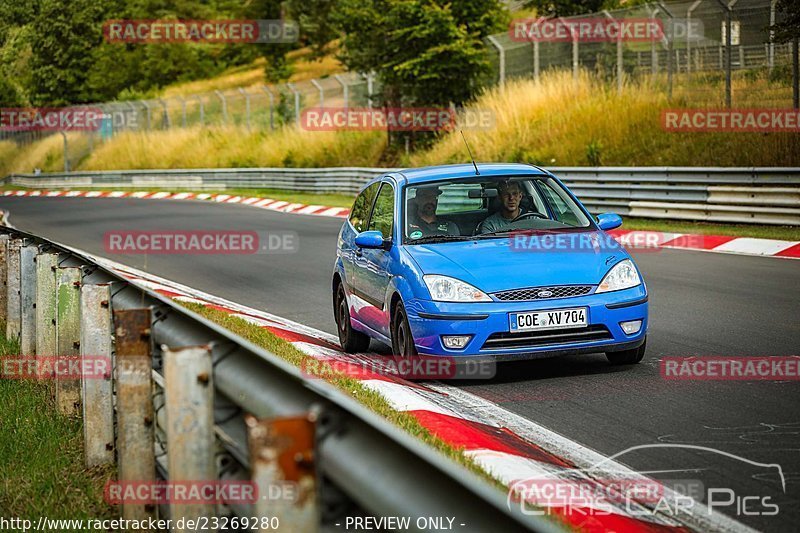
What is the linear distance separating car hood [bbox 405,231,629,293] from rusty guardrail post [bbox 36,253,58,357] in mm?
2519

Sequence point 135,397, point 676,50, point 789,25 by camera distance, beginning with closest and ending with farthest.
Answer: point 135,397 < point 789,25 < point 676,50

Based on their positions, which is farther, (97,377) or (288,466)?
(97,377)

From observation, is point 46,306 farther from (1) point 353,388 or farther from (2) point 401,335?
(2) point 401,335

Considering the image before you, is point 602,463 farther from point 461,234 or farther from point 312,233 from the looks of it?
point 312,233

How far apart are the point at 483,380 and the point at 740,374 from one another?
1.74 m

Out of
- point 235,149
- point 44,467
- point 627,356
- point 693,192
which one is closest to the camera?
point 44,467

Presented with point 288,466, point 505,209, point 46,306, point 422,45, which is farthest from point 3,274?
point 422,45

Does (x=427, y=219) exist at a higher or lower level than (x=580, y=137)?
higher

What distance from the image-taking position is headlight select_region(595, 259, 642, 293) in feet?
27.1

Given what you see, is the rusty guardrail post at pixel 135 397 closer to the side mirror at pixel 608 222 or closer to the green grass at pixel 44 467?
the green grass at pixel 44 467

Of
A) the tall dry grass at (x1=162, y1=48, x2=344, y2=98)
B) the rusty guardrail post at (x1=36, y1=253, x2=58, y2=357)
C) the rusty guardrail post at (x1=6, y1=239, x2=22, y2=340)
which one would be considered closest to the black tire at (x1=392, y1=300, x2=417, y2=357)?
the rusty guardrail post at (x1=36, y1=253, x2=58, y2=357)

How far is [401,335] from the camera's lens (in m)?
8.61

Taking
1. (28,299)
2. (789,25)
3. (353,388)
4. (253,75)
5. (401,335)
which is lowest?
(353,388)

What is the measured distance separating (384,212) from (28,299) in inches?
113
